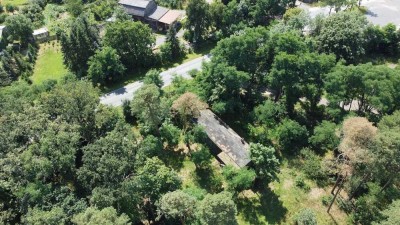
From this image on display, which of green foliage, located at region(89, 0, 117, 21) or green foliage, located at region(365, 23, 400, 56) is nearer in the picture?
green foliage, located at region(365, 23, 400, 56)

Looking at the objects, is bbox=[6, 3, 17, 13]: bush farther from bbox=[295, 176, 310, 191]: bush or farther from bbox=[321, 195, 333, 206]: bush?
bbox=[321, 195, 333, 206]: bush

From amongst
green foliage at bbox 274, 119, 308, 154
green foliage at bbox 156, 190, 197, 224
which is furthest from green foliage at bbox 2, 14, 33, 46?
green foliage at bbox 274, 119, 308, 154

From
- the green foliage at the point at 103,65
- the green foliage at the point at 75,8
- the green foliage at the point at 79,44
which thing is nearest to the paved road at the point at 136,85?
the green foliage at the point at 103,65

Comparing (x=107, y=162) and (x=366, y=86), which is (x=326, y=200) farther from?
(x=107, y=162)

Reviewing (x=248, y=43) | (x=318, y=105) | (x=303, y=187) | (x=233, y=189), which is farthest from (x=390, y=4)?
(x=233, y=189)

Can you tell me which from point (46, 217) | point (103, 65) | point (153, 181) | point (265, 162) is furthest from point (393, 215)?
point (103, 65)

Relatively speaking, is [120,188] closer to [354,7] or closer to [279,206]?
[279,206]
